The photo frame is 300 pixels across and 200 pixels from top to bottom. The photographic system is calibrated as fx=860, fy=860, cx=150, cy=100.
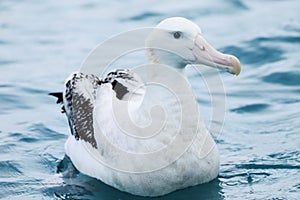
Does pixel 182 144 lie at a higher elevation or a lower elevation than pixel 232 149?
higher

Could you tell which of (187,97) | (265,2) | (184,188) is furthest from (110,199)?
(265,2)

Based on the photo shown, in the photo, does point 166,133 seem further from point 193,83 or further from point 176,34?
point 193,83

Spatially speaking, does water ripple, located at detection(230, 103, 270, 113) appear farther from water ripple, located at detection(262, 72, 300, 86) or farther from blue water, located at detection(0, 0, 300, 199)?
water ripple, located at detection(262, 72, 300, 86)

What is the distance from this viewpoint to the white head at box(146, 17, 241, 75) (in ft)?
22.0

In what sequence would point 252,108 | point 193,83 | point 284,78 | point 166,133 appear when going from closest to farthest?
point 166,133
point 252,108
point 284,78
point 193,83

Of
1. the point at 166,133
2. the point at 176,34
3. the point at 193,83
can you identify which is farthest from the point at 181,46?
the point at 193,83

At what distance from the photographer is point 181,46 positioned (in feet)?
22.1

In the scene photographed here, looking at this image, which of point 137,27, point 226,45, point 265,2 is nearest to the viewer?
point 226,45

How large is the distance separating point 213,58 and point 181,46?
27cm

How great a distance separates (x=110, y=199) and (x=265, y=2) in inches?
297

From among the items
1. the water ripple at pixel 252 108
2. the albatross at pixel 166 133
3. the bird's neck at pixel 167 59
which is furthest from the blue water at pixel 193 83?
the bird's neck at pixel 167 59

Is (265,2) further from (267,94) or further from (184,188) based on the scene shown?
(184,188)

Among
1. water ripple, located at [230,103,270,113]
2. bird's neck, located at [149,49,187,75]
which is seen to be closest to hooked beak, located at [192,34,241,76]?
bird's neck, located at [149,49,187,75]

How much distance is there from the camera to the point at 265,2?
46.0 ft
